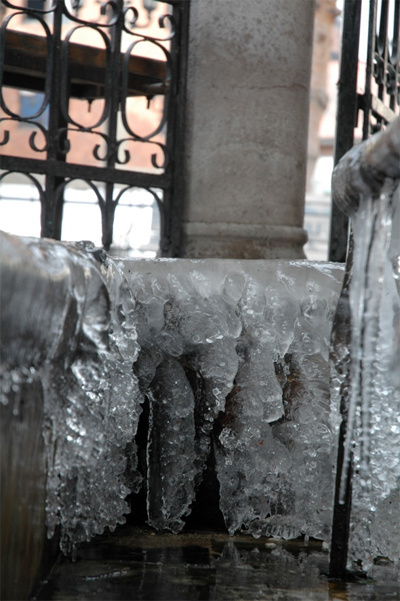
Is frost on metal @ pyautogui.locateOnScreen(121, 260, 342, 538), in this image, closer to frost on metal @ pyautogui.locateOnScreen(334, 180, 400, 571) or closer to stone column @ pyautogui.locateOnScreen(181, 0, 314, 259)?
frost on metal @ pyautogui.locateOnScreen(334, 180, 400, 571)

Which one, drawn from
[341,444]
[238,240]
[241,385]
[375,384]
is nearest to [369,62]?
[238,240]

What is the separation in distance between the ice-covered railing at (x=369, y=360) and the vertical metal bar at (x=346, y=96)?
1822 mm

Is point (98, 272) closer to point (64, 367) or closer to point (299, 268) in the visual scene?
point (64, 367)

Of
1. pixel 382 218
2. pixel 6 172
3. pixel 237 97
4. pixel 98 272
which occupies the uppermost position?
pixel 237 97

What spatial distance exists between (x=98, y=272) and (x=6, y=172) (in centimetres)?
194

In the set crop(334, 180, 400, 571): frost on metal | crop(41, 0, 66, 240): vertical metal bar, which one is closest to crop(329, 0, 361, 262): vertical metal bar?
crop(41, 0, 66, 240): vertical metal bar

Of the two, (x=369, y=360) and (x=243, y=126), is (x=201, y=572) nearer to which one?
(x=369, y=360)

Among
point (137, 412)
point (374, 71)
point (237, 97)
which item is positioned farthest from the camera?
point (374, 71)

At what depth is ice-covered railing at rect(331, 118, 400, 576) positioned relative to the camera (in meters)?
1.52

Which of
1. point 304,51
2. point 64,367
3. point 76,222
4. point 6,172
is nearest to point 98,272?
point 64,367

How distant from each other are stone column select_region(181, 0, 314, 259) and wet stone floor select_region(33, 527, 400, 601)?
5.71 feet

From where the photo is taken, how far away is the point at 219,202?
356 centimetres

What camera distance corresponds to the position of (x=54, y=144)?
3424 millimetres

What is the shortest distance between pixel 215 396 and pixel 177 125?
1944mm
